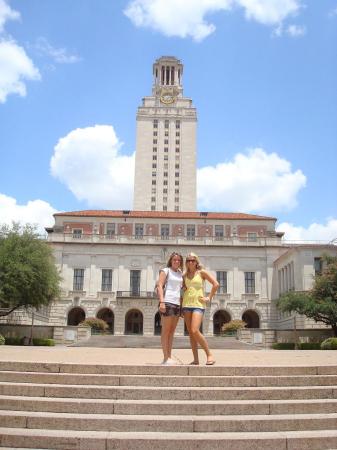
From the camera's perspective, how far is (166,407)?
6844 millimetres

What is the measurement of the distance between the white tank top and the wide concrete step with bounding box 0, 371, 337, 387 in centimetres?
164

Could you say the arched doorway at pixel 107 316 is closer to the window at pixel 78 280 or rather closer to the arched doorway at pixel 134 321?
the arched doorway at pixel 134 321

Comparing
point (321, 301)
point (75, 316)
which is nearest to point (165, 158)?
point (75, 316)

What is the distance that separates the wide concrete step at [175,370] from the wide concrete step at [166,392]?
585 millimetres

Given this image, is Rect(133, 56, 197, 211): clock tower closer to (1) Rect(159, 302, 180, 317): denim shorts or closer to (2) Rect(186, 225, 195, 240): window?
(2) Rect(186, 225, 195, 240): window

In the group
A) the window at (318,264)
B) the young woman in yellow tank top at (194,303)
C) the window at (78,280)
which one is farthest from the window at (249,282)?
the young woman in yellow tank top at (194,303)

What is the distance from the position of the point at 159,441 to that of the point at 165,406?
94 cm

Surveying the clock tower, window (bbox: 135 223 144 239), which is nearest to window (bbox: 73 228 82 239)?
window (bbox: 135 223 144 239)

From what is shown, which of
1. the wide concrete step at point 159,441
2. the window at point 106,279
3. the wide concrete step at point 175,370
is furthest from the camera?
the window at point 106,279

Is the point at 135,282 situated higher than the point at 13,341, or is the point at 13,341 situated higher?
the point at 135,282

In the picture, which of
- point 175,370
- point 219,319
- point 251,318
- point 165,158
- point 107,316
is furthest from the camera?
point 165,158

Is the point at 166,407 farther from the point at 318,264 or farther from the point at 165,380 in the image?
the point at 318,264

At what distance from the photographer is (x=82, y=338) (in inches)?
1683

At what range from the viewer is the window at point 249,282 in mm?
55125
